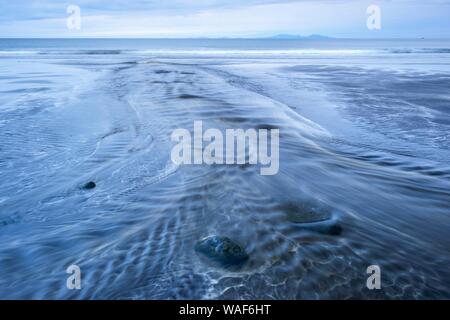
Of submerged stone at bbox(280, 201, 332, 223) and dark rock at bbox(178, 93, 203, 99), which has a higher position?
dark rock at bbox(178, 93, 203, 99)

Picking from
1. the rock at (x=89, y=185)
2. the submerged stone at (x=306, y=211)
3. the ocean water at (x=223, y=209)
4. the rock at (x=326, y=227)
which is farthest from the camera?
the rock at (x=89, y=185)

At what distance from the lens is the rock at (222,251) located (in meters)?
4.48

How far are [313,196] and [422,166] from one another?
9.80 feet

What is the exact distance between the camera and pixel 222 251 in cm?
461

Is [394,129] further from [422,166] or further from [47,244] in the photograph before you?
[47,244]

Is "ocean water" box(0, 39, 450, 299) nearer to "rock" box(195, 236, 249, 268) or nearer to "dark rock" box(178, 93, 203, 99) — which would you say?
"rock" box(195, 236, 249, 268)

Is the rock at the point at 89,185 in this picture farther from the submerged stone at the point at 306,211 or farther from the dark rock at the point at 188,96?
the dark rock at the point at 188,96

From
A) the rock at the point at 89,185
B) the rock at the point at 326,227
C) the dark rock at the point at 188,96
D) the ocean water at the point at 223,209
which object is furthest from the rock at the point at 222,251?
the dark rock at the point at 188,96

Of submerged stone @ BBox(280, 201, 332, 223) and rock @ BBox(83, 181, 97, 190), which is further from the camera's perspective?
rock @ BBox(83, 181, 97, 190)

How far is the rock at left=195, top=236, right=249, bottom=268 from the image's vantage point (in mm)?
4480

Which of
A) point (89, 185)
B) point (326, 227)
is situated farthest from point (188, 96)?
point (326, 227)

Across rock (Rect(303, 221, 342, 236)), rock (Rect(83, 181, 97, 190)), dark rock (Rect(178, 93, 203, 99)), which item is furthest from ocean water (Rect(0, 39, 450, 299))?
dark rock (Rect(178, 93, 203, 99))

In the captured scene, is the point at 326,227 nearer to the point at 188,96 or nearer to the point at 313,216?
the point at 313,216
